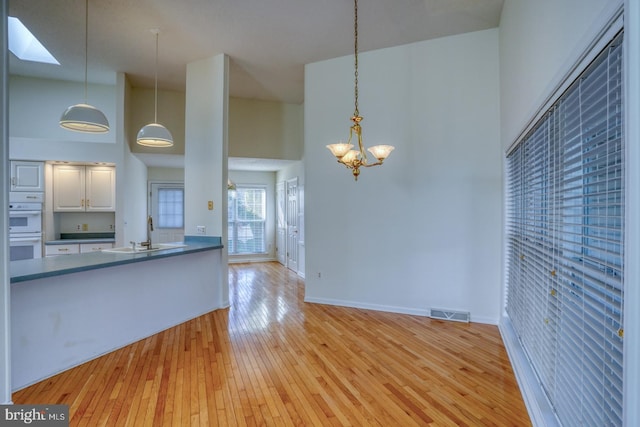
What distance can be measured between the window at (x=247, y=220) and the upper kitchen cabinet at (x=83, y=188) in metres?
3.13

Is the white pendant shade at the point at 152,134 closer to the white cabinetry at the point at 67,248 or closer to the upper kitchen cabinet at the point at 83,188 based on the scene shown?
the upper kitchen cabinet at the point at 83,188

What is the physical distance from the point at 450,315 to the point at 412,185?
69.4 inches

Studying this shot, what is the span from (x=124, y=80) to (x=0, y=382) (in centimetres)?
469

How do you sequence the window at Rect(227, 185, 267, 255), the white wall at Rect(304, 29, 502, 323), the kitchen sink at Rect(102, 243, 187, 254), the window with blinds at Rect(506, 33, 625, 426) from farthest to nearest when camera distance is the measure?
the window at Rect(227, 185, 267, 255) < the white wall at Rect(304, 29, 502, 323) < the kitchen sink at Rect(102, 243, 187, 254) < the window with blinds at Rect(506, 33, 625, 426)

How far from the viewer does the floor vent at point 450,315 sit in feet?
13.4

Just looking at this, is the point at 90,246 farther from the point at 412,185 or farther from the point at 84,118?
the point at 412,185

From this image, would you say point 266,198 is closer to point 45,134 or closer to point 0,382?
point 45,134

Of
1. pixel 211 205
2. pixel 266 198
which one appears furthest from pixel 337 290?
pixel 266 198

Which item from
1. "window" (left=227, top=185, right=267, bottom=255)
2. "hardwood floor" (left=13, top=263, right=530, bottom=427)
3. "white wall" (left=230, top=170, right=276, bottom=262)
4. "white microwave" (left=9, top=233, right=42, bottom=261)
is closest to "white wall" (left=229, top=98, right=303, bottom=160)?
"white wall" (left=230, top=170, right=276, bottom=262)

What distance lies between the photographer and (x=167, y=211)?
8.00 m

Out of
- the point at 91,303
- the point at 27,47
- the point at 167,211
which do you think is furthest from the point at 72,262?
the point at 167,211

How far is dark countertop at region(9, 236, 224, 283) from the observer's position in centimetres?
252

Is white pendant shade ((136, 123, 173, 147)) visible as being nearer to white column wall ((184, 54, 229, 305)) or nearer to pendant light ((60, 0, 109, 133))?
pendant light ((60, 0, 109, 133))

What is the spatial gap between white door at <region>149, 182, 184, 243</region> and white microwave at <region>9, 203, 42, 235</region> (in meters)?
2.52
